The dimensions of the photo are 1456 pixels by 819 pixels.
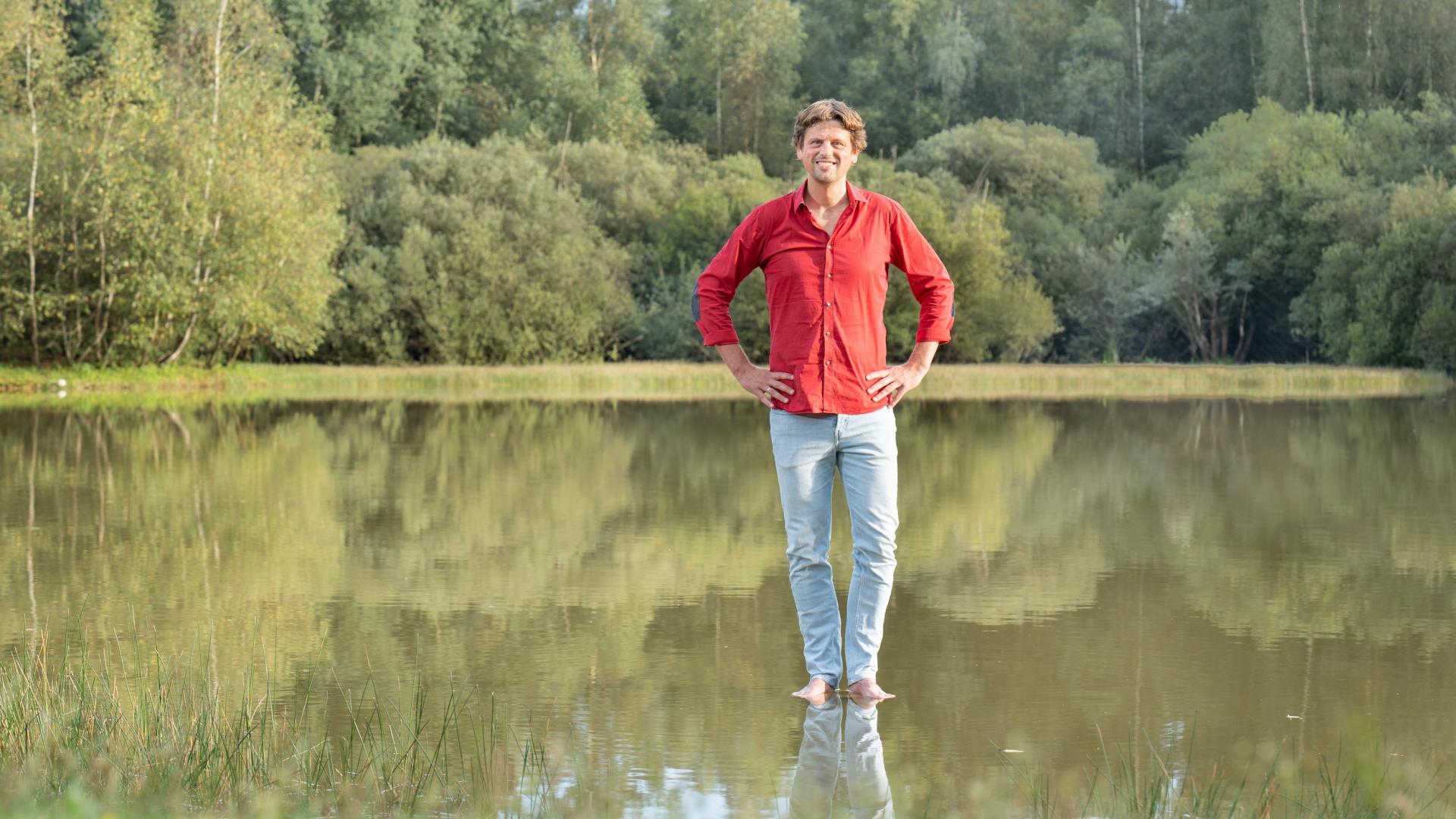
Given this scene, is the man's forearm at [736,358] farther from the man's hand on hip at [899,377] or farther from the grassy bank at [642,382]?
the grassy bank at [642,382]

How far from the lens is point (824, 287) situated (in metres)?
6.19

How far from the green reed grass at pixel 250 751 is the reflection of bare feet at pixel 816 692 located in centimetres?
109

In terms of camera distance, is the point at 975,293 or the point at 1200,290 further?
the point at 1200,290

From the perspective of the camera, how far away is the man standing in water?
6180 mm

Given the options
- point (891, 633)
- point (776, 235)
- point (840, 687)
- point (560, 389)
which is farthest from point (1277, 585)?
point (560, 389)

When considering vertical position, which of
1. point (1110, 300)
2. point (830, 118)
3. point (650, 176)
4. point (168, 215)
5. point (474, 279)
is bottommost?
point (1110, 300)

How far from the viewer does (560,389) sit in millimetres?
36531

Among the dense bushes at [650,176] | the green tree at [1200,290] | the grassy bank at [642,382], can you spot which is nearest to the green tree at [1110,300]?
the dense bushes at [650,176]

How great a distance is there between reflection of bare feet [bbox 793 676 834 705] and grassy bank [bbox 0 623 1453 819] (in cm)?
103

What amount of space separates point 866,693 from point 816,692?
18cm

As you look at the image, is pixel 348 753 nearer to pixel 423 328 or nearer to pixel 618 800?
pixel 618 800

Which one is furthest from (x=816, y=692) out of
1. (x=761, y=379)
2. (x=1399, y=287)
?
(x=1399, y=287)

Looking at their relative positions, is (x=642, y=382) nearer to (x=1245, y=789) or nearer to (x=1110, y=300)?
(x=1110, y=300)

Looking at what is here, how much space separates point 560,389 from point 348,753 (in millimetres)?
31475
